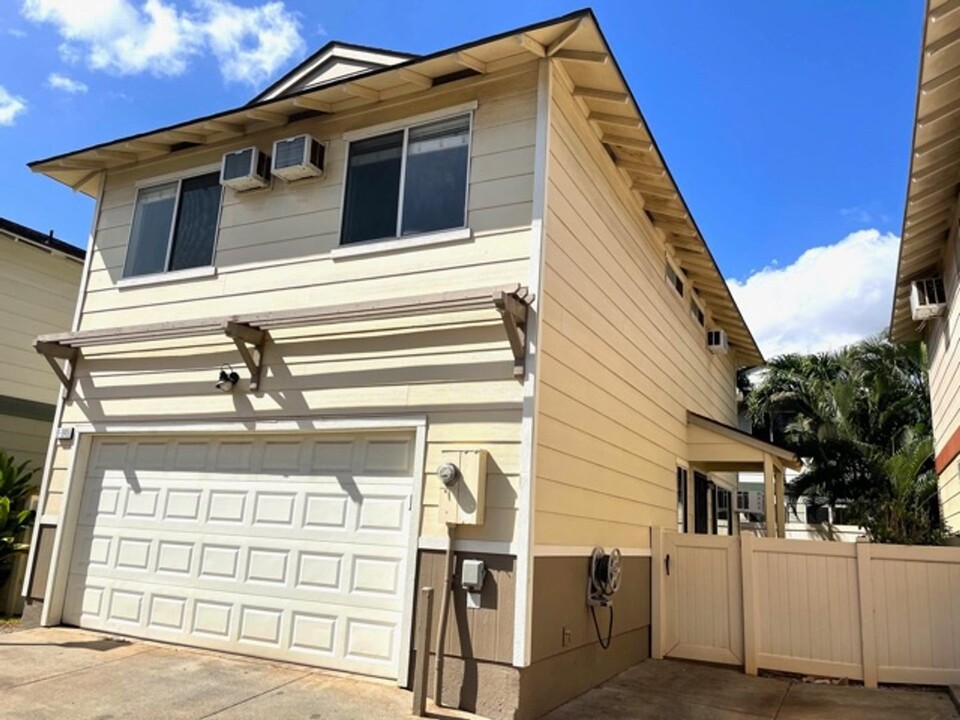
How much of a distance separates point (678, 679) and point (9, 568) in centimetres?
763

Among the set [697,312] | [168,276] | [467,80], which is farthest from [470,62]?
[697,312]

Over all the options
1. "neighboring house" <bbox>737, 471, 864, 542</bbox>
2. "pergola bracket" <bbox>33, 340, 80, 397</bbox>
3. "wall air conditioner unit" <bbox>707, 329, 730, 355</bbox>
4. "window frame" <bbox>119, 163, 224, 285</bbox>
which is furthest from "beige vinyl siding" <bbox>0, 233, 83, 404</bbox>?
"neighboring house" <bbox>737, 471, 864, 542</bbox>

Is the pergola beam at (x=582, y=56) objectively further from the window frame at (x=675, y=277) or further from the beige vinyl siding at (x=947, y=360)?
the beige vinyl siding at (x=947, y=360)

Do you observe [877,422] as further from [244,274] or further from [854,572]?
[244,274]

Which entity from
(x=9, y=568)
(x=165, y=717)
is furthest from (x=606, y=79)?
(x=9, y=568)

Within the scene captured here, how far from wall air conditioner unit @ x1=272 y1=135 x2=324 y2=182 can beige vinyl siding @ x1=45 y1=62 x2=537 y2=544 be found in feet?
0.39

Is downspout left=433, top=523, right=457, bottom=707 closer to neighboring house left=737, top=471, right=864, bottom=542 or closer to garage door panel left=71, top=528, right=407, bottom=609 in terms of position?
garage door panel left=71, top=528, right=407, bottom=609

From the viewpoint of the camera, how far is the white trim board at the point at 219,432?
5.41 metres

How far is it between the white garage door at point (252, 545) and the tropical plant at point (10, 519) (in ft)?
4.37

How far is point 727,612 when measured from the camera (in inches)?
297

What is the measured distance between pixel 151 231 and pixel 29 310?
472 centimetres

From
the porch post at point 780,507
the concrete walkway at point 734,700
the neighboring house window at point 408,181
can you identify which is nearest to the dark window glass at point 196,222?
the neighboring house window at point 408,181

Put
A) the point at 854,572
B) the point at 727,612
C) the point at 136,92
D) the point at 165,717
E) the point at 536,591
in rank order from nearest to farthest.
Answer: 1. the point at 165,717
2. the point at 536,591
3. the point at 854,572
4. the point at 727,612
5. the point at 136,92

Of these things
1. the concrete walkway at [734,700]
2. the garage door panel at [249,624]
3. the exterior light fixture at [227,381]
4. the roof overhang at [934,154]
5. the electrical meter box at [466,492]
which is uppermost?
the roof overhang at [934,154]
